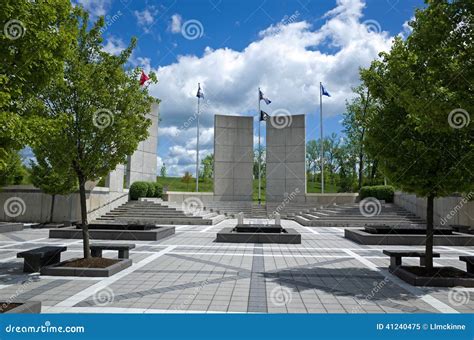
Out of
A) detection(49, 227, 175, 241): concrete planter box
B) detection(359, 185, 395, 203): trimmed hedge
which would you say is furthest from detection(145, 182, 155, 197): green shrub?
detection(359, 185, 395, 203): trimmed hedge

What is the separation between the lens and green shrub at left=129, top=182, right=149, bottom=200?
3353cm

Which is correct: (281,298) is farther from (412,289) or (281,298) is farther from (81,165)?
(81,165)

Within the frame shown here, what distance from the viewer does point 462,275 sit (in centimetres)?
951

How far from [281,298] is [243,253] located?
6.36 metres

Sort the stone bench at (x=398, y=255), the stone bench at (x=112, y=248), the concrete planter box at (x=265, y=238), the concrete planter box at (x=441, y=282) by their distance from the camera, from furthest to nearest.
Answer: the concrete planter box at (x=265, y=238) → the stone bench at (x=112, y=248) → the stone bench at (x=398, y=255) → the concrete planter box at (x=441, y=282)

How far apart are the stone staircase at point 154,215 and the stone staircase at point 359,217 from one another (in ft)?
28.1

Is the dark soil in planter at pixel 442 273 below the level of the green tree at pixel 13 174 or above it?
below
